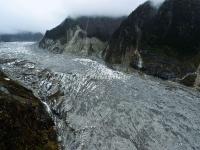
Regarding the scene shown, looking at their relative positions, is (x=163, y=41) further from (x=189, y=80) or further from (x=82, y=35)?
(x=82, y=35)

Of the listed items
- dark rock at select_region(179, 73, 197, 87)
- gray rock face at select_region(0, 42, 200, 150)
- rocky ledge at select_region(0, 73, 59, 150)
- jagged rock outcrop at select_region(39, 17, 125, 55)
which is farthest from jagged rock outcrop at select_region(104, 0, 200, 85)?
rocky ledge at select_region(0, 73, 59, 150)

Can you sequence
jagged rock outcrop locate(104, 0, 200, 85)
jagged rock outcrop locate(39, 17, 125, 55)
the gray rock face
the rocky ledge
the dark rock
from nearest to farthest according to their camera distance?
the rocky ledge → the gray rock face → the dark rock → jagged rock outcrop locate(104, 0, 200, 85) → jagged rock outcrop locate(39, 17, 125, 55)

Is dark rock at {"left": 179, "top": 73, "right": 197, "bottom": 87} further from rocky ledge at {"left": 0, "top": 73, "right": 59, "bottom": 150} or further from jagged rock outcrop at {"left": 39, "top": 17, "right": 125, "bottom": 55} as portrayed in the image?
jagged rock outcrop at {"left": 39, "top": 17, "right": 125, "bottom": 55}

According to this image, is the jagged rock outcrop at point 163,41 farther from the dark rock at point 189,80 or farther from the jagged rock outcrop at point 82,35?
the jagged rock outcrop at point 82,35

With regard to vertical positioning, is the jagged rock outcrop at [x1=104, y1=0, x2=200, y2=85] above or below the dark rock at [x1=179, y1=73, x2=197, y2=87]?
above

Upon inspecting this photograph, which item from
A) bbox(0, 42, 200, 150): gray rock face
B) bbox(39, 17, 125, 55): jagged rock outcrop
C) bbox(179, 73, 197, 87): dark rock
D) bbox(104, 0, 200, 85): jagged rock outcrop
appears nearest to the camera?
bbox(0, 42, 200, 150): gray rock face

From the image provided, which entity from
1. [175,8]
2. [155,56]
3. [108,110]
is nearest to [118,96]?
[108,110]

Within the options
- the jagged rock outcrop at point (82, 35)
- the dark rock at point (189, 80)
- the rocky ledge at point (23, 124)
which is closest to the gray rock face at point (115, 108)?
the rocky ledge at point (23, 124)
